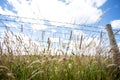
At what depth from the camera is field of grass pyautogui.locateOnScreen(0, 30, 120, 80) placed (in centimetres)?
350

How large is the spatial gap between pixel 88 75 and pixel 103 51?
3.45 ft

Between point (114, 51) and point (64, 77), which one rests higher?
point (114, 51)

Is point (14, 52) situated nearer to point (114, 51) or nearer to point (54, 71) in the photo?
point (54, 71)

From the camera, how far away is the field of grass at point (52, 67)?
3500 millimetres

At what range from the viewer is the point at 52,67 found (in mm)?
3664

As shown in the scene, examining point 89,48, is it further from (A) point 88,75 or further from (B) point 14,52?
(B) point 14,52

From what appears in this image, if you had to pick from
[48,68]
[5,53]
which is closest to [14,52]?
[5,53]

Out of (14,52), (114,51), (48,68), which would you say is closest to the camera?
(48,68)

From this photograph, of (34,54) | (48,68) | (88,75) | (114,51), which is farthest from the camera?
(114,51)

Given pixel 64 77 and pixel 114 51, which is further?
pixel 114 51

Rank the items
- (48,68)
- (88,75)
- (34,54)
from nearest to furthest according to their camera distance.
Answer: (48,68) → (88,75) → (34,54)

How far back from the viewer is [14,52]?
14.0 feet

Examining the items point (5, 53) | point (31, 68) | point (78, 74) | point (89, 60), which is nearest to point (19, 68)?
point (31, 68)

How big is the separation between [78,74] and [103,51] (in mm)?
1296
